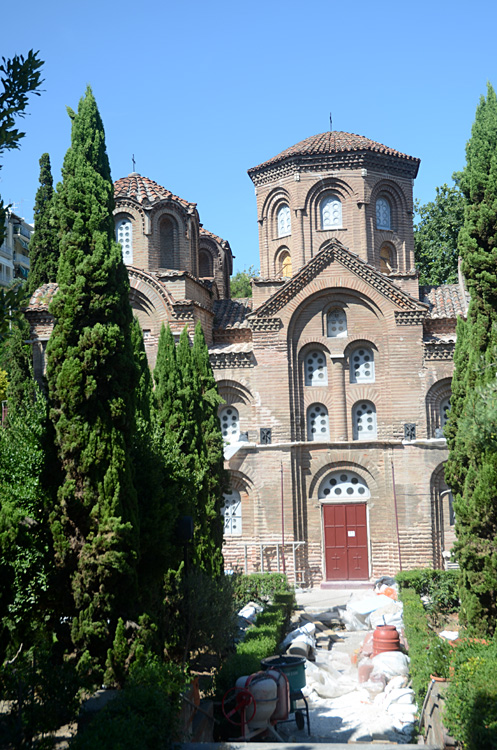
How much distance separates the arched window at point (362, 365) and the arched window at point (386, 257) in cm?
417

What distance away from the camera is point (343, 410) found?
23.9m

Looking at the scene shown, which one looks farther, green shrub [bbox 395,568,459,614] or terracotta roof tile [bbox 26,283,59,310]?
terracotta roof tile [bbox 26,283,59,310]

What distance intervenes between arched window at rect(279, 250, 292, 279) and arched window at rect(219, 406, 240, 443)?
599cm

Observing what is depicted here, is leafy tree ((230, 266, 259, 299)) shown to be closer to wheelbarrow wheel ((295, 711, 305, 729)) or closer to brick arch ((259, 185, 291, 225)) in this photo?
brick arch ((259, 185, 291, 225))

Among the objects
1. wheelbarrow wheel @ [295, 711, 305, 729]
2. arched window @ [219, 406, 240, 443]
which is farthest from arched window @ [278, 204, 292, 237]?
wheelbarrow wheel @ [295, 711, 305, 729]

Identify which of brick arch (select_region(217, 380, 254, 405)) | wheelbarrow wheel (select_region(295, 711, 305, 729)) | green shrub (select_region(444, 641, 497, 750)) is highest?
brick arch (select_region(217, 380, 254, 405))

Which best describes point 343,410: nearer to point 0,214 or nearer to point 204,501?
point 204,501

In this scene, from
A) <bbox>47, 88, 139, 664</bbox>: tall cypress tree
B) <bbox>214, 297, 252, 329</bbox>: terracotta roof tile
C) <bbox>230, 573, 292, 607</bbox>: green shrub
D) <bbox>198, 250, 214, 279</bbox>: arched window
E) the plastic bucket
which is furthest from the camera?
<bbox>198, 250, 214, 279</bbox>: arched window

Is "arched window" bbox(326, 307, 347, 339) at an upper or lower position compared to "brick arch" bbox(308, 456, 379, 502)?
upper

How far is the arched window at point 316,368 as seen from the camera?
2431 cm

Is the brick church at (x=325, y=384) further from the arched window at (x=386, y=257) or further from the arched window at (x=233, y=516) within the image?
the arched window at (x=386, y=257)

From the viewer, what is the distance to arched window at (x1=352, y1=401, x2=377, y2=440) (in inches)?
942

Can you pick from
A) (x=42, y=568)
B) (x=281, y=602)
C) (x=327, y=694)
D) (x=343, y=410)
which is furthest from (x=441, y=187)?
(x=42, y=568)

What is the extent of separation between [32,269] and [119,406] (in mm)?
20294
